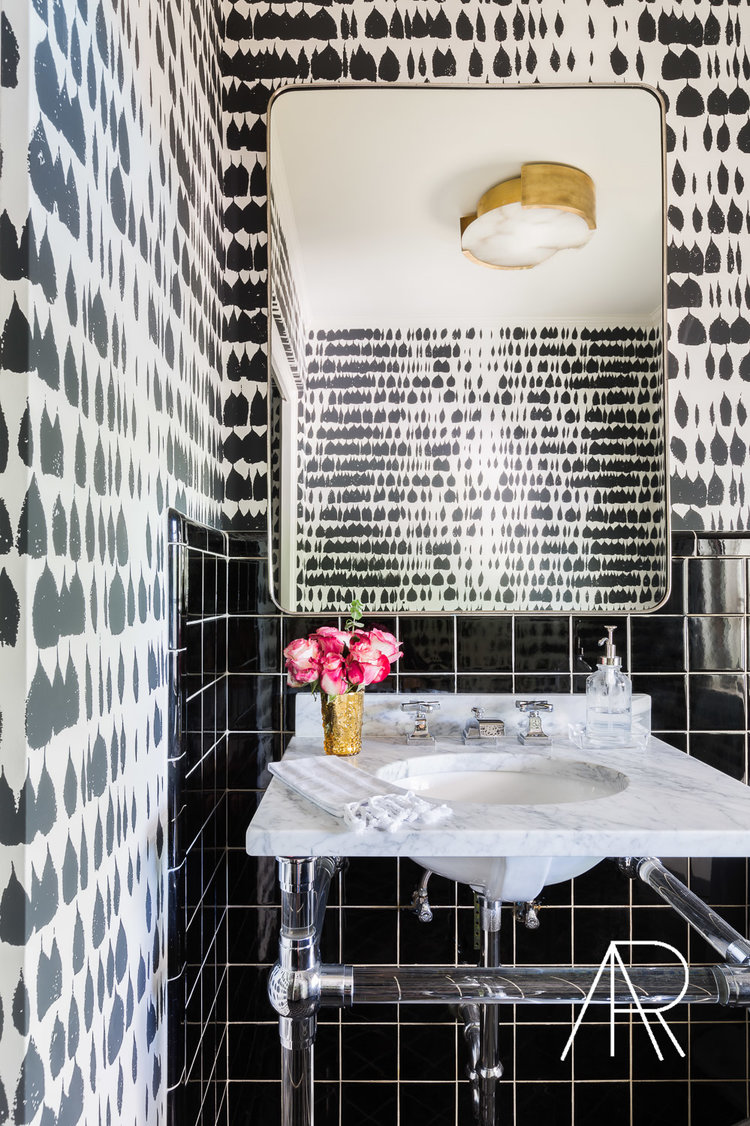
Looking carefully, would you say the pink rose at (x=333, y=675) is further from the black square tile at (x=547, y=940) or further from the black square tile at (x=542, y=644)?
the black square tile at (x=547, y=940)

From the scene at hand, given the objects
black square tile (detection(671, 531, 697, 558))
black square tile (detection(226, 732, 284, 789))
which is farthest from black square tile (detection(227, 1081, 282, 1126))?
black square tile (detection(671, 531, 697, 558))

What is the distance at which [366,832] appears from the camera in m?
0.98

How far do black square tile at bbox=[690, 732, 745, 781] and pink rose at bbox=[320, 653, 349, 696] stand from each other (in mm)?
816

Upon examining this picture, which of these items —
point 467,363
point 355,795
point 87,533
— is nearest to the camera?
point 87,533

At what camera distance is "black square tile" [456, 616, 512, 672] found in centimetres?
162

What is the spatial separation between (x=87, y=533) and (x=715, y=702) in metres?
1.38

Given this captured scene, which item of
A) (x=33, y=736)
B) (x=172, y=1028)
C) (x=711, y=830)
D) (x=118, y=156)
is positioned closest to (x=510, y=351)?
(x=118, y=156)

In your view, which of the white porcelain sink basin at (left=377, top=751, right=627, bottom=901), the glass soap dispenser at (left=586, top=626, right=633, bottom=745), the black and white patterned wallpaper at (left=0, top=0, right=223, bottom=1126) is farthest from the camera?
the glass soap dispenser at (left=586, top=626, right=633, bottom=745)

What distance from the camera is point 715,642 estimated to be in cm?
164

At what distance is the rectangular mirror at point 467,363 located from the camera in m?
1.59

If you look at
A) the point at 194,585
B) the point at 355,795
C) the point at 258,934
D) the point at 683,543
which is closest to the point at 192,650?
the point at 194,585

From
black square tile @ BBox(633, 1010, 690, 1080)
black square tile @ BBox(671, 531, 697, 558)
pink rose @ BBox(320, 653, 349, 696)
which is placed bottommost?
black square tile @ BBox(633, 1010, 690, 1080)

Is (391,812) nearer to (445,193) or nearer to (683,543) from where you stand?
(683,543)

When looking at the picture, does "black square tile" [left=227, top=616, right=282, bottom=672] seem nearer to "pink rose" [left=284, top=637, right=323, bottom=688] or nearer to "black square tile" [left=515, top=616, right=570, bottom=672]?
"pink rose" [left=284, top=637, right=323, bottom=688]
